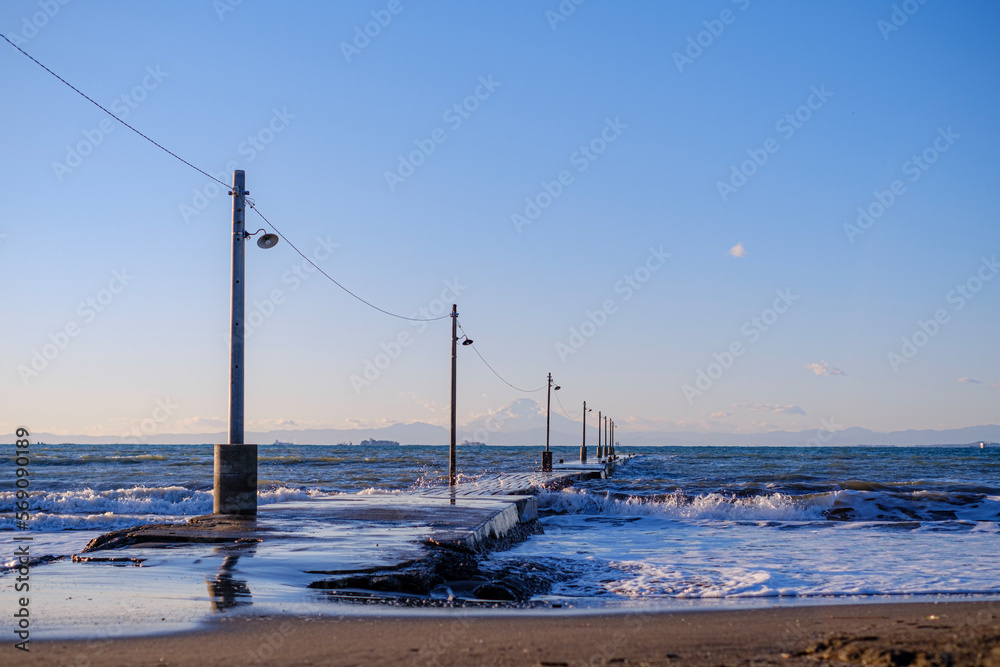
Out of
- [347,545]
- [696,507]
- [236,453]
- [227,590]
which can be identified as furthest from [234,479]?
[696,507]

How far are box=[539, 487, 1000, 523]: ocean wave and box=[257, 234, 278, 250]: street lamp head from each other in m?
13.0

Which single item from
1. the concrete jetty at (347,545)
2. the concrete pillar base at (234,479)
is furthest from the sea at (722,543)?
the concrete pillar base at (234,479)

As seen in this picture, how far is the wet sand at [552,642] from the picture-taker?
5.31 metres

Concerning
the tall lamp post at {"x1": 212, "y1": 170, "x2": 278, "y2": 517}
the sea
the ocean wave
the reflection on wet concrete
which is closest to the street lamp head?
the tall lamp post at {"x1": 212, "y1": 170, "x2": 278, "y2": 517}

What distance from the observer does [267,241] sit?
1403cm

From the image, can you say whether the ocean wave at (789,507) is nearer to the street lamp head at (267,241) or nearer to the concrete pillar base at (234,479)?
the concrete pillar base at (234,479)

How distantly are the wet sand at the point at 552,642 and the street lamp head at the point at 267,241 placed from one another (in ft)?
28.0

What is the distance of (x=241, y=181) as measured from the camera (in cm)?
1438

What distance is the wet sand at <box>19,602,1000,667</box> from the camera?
5312mm

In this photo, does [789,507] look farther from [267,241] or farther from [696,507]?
[267,241]

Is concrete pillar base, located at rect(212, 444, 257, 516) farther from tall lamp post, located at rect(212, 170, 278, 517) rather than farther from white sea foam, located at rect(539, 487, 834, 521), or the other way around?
white sea foam, located at rect(539, 487, 834, 521)

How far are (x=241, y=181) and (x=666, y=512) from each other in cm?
1539

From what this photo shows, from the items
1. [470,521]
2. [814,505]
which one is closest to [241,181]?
[470,521]

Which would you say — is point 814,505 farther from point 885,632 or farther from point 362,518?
point 885,632
